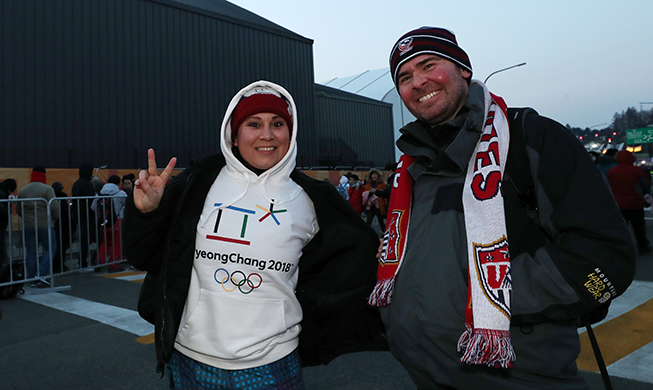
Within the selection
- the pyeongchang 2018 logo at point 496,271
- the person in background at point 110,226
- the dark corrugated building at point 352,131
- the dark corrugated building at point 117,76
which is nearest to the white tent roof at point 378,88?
the dark corrugated building at point 352,131

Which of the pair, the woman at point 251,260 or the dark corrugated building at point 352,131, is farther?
the dark corrugated building at point 352,131

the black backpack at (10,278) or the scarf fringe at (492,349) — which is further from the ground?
the scarf fringe at (492,349)

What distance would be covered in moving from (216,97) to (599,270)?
23.2 meters

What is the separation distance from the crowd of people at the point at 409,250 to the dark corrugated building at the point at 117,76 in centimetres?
1736

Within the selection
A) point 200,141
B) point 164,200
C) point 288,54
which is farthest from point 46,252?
point 288,54

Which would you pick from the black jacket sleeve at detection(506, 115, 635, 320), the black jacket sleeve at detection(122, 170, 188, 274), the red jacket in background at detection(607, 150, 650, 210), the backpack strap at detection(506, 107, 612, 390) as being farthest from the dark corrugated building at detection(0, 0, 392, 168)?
the black jacket sleeve at detection(506, 115, 635, 320)

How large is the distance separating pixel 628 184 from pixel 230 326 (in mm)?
8206

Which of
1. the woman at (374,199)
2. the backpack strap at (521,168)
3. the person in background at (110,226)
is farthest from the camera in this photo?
the woman at (374,199)

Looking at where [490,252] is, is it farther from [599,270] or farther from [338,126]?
[338,126]

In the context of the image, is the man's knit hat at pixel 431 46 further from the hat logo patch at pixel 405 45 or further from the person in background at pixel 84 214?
the person in background at pixel 84 214

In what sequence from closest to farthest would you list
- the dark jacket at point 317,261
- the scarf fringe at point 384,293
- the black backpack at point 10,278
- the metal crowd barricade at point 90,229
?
the scarf fringe at point 384,293 < the dark jacket at point 317,261 < the black backpack at point 10,278 < the metal crowd barricade at point 90,229

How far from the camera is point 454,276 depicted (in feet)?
5.28

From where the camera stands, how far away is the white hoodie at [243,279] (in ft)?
6.32

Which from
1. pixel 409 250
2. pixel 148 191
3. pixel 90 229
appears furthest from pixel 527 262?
pixel 90 229
